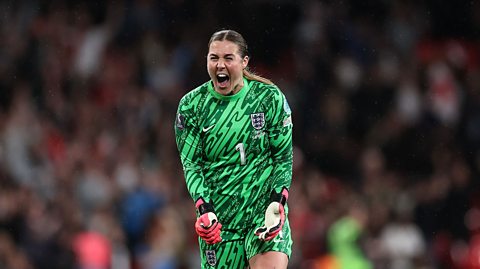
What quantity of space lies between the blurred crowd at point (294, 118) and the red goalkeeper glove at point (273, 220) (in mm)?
5988

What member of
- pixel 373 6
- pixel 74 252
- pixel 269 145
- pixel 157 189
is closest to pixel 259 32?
pixel 373 6

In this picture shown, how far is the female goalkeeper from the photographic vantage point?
305 inches

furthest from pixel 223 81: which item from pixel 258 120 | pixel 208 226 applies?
pixel 208 226

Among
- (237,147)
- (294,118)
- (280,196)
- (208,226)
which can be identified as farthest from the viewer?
(294,118)

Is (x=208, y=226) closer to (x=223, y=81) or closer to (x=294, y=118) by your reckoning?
(x=223, y=81)

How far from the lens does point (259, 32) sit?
16.7 meters

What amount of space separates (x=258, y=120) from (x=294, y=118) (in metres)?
7.70

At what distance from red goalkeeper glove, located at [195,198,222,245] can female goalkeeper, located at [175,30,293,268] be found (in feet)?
0.50

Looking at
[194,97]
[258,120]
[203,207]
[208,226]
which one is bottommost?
[208,226]

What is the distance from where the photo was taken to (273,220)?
754 centimetres

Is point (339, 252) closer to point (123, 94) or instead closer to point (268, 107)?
point (123, 94)

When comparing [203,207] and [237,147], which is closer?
[203,207]

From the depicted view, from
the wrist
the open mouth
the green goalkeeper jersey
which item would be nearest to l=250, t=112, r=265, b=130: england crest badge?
the green goalkeeper jersey

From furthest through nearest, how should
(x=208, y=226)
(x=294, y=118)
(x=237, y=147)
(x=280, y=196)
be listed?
1. (x=294, y=118)
2. (x=237, y=147)
3. (x=280, y=196)
4. (x=208, y=226)
